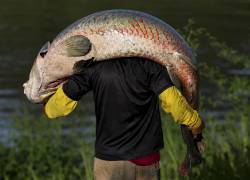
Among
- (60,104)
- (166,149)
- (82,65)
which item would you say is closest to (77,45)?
(82,65)

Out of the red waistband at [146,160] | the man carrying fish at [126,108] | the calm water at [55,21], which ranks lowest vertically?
the calm water at [55,21]

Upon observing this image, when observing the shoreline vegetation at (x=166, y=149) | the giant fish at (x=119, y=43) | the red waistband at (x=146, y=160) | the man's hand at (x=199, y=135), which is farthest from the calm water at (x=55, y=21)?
the giant fish at (x=119, y=43)

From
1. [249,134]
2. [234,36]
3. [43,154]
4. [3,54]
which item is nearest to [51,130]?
[43,154]

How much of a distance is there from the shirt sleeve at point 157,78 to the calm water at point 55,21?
7.87m

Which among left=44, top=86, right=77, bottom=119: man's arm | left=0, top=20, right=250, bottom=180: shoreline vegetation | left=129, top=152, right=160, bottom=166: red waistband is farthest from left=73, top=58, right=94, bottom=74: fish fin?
left=0, top=20, right=250, bottom=180: shoreline vegetation

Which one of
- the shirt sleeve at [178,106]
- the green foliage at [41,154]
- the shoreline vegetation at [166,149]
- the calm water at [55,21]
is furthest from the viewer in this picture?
the calm water at [55,21]

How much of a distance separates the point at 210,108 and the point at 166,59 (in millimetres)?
7870

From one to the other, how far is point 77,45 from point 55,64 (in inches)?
8.4

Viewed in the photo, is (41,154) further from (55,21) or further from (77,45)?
(55,21)

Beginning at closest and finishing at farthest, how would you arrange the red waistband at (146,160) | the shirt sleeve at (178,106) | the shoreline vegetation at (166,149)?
the shirt sleeve at (178,106)
the red waistband at (146,160)
the shoreline vegetation at (166,149)

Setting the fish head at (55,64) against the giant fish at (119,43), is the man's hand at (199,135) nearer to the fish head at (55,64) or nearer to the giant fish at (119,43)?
the giant fish at (119,43)

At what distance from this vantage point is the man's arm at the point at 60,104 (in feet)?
12.8

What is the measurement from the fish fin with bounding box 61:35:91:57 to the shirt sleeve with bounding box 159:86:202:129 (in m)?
0.51

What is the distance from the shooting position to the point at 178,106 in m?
3.78
